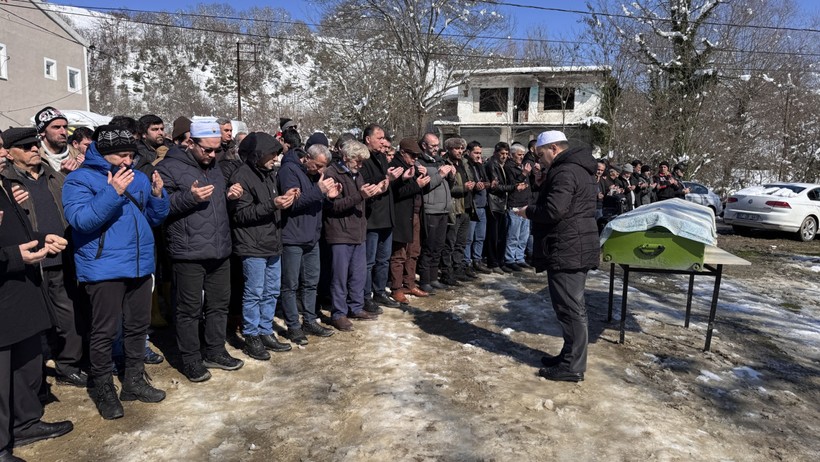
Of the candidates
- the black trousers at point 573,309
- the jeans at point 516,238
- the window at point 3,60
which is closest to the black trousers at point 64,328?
the black trousers at point 573,309

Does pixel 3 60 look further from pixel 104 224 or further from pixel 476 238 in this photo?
pixel 104 224

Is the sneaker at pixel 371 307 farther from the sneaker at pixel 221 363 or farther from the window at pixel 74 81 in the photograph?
the window at pixel 74 81

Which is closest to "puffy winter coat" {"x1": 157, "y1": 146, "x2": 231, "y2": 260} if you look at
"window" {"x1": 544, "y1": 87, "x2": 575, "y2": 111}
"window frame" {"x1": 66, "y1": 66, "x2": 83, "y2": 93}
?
"window frame" {"x1": 66, "y1": 66, "x2": 83, "y2": 93}

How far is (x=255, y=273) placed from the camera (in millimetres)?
4527

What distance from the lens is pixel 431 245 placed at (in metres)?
7.02

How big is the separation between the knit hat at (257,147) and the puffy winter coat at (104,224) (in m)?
0.96

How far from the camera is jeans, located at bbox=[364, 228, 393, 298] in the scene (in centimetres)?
601

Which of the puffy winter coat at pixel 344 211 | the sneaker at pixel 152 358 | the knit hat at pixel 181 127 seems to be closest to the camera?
the sneaker at pixel 152 358

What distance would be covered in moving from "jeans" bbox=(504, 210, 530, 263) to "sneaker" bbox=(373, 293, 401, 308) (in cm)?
282

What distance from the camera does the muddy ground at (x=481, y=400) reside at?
328cm

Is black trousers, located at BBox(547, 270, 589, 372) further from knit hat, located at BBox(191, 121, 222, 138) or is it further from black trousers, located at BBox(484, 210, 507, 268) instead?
black trousers, located at BBox(484, 210, 507, 268)

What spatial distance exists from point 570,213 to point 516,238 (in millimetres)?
4564

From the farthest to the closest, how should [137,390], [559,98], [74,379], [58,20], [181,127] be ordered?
[559,98]
[58,20]
[181,127]
[74,379]
[137,390]

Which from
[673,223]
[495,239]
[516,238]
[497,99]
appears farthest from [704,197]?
[497,99]
